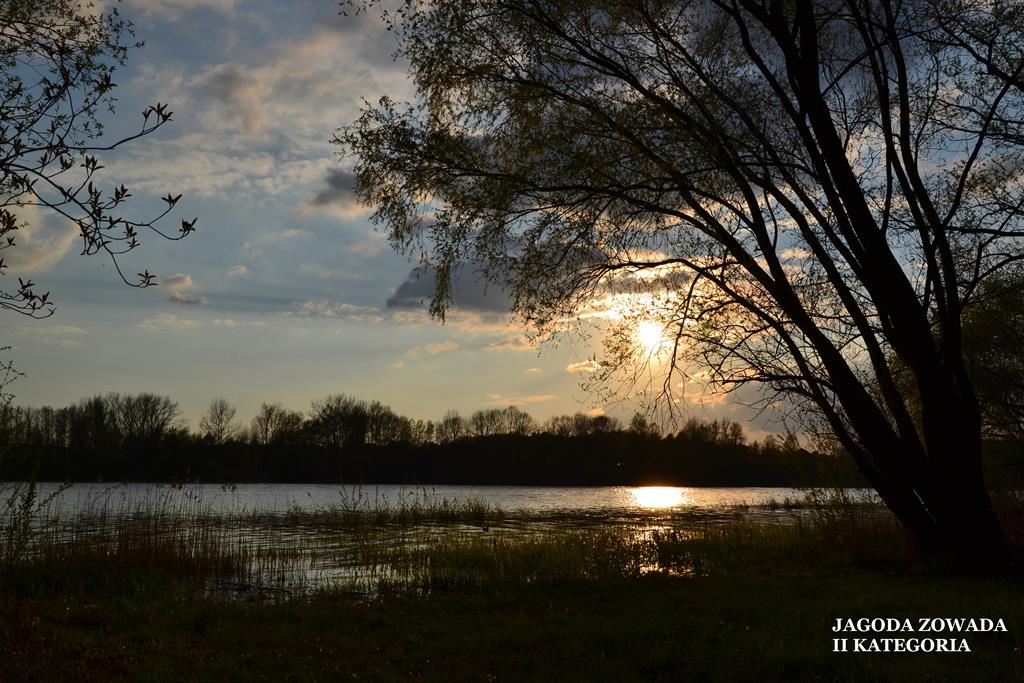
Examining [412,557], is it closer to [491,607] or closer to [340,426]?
[491,607]

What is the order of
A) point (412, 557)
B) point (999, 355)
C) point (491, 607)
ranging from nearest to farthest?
1. point (491, 607)
2. point (412, 557)
3. point (999, 355)

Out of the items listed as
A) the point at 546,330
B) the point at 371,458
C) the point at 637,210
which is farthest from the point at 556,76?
the point at 371,458

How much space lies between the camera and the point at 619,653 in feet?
23.5

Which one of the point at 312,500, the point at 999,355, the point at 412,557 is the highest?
the point at 999,355

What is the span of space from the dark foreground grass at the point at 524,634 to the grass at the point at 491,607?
0.03 m

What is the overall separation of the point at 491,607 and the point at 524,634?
6.36 ft

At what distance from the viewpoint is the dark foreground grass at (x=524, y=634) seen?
6551mm

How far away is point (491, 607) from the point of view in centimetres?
1009

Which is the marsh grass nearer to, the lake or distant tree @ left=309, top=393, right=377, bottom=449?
the lake

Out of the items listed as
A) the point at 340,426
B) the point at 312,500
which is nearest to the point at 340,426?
the point at 340,426

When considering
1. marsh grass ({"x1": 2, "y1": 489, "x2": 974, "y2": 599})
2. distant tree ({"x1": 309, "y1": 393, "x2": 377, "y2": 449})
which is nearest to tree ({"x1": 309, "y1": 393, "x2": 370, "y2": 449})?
distant tree ({"x1": 309, "y1": 393, "x2": 377, "y2": 449})

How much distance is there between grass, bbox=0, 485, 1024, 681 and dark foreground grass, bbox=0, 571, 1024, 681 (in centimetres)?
3

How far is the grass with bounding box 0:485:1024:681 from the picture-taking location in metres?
6.77

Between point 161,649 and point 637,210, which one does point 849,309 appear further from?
point 161,649
